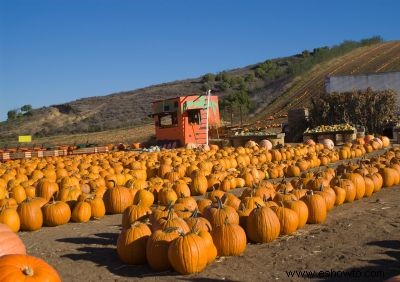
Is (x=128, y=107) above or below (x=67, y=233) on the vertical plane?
above

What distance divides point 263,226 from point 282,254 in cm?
59

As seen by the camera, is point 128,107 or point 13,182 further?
point 128,107

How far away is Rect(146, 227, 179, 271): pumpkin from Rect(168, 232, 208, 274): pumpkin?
16cm

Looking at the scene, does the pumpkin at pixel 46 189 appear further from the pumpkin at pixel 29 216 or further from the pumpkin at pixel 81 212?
the pumpkin at pixel 29 216

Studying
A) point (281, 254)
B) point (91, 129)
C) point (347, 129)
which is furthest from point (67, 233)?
point (91, 129)

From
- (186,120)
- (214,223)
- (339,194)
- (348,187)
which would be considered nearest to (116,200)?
(214,223)

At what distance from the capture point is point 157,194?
29.7 feet

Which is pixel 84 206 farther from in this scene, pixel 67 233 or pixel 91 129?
pixel 91 129

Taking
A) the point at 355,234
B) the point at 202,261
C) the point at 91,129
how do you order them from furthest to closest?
1. the point at 91,129
2. the point at 355,234
3. the point at 202,261

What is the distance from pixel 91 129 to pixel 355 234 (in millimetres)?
59071

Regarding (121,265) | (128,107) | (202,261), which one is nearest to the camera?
(202,261)

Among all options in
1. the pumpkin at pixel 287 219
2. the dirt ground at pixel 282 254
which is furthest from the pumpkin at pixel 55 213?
the pumpkin at pixel 287 219

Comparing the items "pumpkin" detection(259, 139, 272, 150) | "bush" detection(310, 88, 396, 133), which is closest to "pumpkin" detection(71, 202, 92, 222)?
"pumpkin" detection(259, 139, 272, 150)

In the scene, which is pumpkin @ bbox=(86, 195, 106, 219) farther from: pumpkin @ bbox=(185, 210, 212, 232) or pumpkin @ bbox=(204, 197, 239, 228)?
pumpkin @ bbox=(185, 210, 212, 232)
